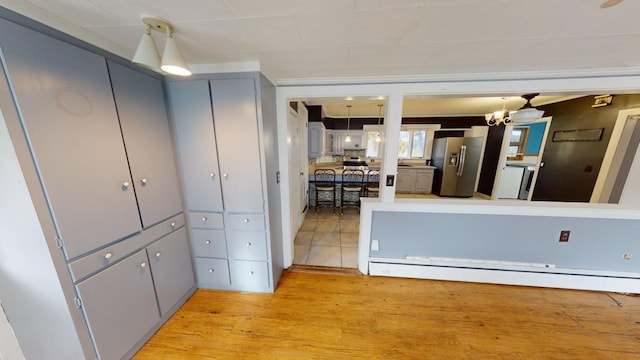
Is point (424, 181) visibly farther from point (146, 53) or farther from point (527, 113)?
point (146, 53)

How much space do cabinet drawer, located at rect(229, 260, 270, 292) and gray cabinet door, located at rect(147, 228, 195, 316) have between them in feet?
1.39

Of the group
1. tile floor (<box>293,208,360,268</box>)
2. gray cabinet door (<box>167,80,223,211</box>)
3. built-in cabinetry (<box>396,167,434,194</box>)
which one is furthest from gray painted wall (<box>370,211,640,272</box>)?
built-in cabinetry (<box>396,167,434,194</box>)

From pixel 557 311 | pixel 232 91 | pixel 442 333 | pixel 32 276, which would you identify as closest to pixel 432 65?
pixel 232 91

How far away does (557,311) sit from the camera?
1.78 metres

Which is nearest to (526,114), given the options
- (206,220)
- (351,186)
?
(351,186)

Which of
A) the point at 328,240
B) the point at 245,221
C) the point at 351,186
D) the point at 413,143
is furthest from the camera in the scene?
the point at 413,143

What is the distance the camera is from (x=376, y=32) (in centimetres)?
116

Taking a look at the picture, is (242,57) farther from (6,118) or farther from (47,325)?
(47,325)

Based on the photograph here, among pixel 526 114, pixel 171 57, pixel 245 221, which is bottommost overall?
pixel 245 221

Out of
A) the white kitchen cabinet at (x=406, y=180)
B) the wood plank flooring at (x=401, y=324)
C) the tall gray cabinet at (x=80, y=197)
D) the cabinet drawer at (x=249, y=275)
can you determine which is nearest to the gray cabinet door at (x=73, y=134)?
the tall gray cabinet at (x=80, y=197)

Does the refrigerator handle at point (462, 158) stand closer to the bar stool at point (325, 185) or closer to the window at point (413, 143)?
the window at point (413, 143)

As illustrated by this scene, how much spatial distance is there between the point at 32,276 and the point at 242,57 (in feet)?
5.95

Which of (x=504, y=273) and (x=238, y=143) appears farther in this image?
(x=504, y=273)

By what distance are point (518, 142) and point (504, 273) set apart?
511 centimetres
